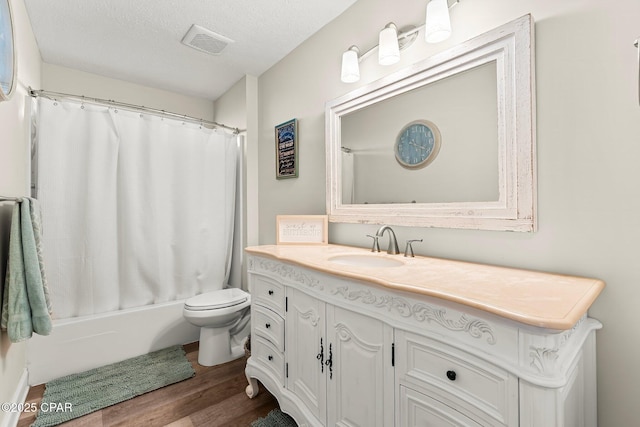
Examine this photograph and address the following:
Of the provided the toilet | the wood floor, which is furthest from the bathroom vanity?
the toilet

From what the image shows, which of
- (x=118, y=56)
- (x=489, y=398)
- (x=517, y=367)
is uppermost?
(x=118, y=56)

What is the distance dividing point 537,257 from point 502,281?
0.27 m

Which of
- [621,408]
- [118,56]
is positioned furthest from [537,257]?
[118,56]

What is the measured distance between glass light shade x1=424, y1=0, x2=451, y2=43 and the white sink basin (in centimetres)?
98

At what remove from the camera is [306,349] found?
4.10 ft

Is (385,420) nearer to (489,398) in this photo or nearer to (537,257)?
(489,398)

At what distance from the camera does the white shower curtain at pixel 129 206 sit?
6.32 ft

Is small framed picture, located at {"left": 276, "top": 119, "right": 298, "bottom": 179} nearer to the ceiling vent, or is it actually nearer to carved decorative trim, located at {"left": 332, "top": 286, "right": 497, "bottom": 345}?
the ceiling vent

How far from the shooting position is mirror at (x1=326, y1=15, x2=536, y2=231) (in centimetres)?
105

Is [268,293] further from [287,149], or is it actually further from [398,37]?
[398,37]

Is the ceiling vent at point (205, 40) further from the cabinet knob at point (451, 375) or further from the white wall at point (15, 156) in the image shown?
the cabinet knob at point (451, 375)

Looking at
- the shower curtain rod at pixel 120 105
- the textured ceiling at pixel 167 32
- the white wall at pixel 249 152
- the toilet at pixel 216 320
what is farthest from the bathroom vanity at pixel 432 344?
the shower curtain rod at pixel 120 105

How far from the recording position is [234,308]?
2.04 m

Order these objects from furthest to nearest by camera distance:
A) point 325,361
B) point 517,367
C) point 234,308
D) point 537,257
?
point 234,308
point 325,361
point 537,257
point 517,367
